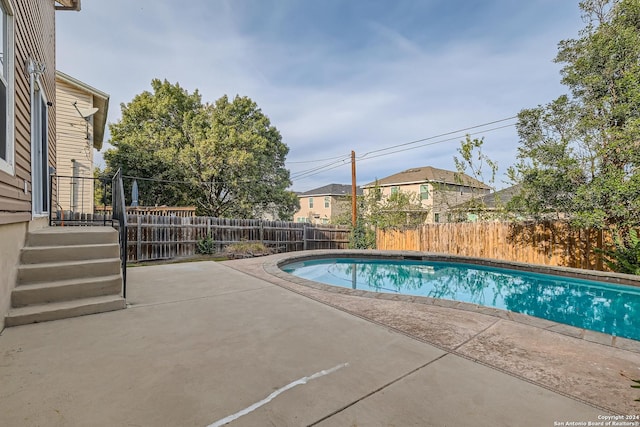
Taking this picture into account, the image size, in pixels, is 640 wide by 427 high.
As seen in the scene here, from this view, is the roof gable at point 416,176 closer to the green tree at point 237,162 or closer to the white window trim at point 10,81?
the green tree at point 237,162

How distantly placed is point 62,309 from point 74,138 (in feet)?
31.6

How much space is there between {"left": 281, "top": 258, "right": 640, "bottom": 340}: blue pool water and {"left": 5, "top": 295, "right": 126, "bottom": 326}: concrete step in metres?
5.05

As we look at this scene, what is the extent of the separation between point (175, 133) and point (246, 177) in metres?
4.49

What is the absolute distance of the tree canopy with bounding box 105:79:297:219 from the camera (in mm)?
14742

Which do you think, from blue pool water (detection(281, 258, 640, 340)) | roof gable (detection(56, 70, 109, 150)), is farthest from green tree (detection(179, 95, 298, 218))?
blue pool water (detection(281, 258, 640, 340))

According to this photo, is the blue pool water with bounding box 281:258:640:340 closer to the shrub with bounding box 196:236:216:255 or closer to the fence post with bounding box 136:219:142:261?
the shrub with bounding box 196:236:216:255

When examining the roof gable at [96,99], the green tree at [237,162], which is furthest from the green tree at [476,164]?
the roof gable at [96,99]

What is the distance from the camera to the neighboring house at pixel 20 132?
2.73 meters

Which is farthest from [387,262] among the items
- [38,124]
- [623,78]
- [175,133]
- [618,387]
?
[175,133]

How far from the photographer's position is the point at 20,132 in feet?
10.8

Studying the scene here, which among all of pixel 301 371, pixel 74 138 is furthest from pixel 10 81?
pixel 74 138

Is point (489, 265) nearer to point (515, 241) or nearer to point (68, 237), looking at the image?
point (515, 241)

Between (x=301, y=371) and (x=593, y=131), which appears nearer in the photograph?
(x=301, y=371)

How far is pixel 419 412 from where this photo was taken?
159cm
